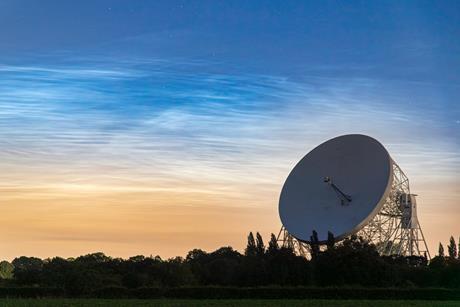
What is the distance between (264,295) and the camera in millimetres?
68188

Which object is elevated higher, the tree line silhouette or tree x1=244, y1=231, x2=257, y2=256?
tree x1=244, y1=231, x2=257, y2=256

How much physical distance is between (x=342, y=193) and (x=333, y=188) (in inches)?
50.1

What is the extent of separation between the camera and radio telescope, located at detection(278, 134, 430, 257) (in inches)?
3086

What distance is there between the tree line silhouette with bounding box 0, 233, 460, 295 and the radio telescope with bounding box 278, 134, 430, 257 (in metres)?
2.10

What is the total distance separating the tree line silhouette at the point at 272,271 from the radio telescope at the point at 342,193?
82.8 inches

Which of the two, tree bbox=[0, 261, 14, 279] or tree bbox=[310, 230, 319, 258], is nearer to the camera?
tree bbox=[310, 230, 319, 258]

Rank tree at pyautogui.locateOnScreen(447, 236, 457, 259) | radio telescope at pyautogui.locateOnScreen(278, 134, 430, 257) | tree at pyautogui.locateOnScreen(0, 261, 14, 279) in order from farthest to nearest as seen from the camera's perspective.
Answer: tree at pyautogui.locateOnScreen(0, 261, 14, 279) < tree at pyautogui.locateOnScreen(447, 236, 457, 259) < radio telescope at pyautogui.locateOnScreen(278, 134, 430, 257)

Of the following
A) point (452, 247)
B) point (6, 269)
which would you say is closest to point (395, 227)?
point (452, 247)

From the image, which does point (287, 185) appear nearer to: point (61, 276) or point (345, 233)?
point (345, 233)

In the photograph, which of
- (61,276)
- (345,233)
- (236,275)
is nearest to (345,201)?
(345,233)

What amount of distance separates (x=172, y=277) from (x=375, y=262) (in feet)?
93.2

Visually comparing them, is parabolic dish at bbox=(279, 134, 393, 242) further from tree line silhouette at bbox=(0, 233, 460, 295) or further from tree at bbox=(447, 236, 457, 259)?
tree at bbox=(447, 236, 457, 259)

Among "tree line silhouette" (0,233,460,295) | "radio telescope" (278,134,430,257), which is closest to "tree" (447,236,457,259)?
"tree line silhouette" (0,233,460,295)

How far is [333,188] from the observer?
80.9m
